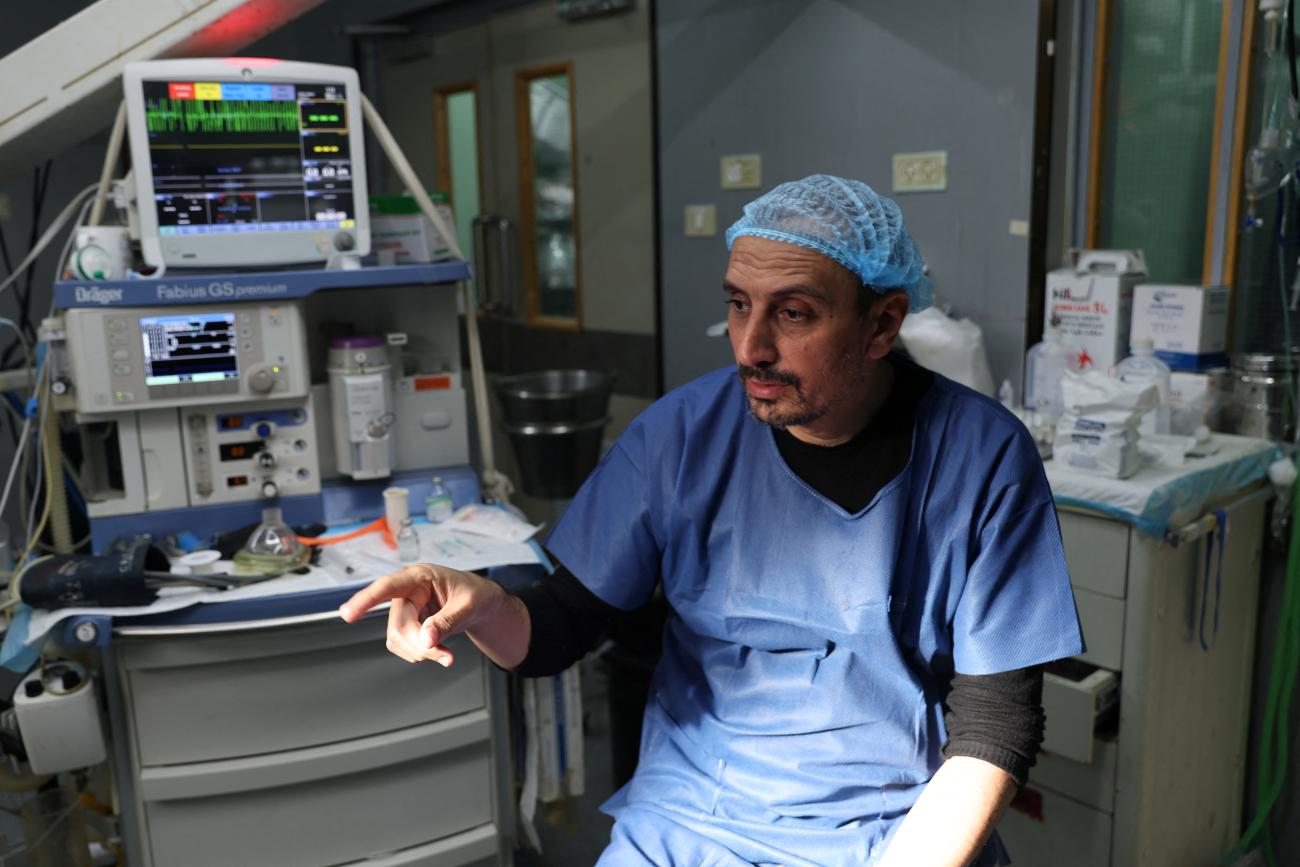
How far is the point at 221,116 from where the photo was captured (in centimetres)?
204

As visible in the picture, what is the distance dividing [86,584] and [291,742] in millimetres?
455

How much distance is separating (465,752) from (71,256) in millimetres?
1215

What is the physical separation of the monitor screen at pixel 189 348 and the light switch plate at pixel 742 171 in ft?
5.61

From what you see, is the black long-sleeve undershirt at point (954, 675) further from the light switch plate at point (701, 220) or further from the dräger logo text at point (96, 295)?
the light switch plate at point (701, 220)

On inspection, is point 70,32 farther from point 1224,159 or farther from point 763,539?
point 1224,159

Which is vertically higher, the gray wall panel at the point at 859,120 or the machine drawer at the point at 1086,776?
the gray wall panel at the point at 859,120

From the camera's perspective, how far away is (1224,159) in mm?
2293

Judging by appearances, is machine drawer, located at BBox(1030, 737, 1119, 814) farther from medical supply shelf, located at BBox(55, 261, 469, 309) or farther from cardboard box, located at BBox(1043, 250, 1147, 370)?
medical supply shelf, located at BBox(55, 261, 469, 309)

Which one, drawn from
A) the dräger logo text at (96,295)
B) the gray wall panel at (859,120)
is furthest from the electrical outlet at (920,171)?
the dräger logo text at (96,295)

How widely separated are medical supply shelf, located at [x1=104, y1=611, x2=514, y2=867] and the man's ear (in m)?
1.04

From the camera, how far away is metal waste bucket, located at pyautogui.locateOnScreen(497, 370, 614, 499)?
3232 mm

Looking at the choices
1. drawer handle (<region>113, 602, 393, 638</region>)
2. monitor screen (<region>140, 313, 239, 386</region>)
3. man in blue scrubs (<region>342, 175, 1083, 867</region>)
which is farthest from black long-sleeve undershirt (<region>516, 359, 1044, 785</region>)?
monitor screen (<region>140, 313, 239, 386</region>)

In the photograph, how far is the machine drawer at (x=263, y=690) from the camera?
187cm

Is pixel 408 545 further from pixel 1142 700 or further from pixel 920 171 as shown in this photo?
pixel 920 171
